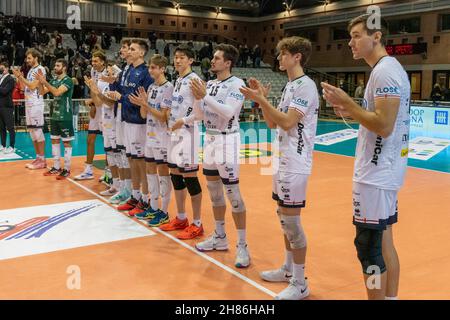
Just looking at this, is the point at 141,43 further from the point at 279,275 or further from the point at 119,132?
the point at 279,275

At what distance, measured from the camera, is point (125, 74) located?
250 inches

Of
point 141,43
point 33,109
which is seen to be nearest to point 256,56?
point 33,109

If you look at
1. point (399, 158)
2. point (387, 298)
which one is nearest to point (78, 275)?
point (387, 298)

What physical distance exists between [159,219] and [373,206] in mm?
3482

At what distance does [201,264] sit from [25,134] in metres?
12.0

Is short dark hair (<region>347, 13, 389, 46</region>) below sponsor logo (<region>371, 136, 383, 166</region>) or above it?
above

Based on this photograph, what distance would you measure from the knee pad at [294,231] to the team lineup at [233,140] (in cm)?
1

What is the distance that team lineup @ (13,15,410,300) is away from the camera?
2.98m

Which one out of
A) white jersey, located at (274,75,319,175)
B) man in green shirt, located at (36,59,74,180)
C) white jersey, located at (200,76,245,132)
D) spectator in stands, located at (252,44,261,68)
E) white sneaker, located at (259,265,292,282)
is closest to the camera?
white jersey, located at (274,75,319,175)

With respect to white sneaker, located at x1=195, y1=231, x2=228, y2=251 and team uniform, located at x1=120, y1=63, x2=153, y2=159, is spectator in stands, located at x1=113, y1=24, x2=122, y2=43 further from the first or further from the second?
white sneaker, located at x1=195, y1=231, x2=228, y2=251

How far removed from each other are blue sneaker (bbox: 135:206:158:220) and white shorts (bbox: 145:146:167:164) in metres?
0.69

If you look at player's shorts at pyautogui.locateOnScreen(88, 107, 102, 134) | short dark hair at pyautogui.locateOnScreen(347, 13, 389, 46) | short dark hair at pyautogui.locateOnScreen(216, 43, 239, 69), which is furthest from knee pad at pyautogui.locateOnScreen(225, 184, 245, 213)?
player's shorts at pyautogui.locateOnScreen(88, 107, 102, 134)

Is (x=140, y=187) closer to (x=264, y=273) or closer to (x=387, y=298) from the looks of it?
(x=264, y=273)

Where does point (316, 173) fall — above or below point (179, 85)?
below
